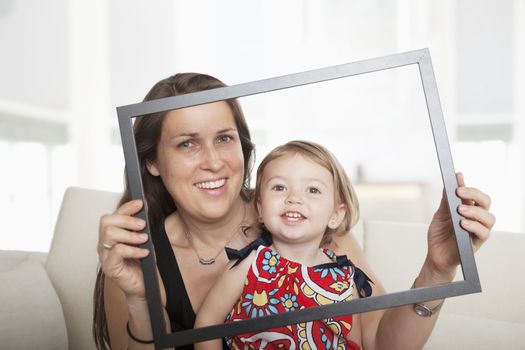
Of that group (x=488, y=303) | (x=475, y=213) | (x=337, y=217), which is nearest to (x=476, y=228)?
(x=475, y=213)

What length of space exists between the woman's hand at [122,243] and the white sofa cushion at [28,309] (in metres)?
0.58

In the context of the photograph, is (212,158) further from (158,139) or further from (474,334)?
(474,334)

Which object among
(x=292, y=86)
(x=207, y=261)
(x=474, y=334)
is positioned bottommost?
(x=474, y=334)

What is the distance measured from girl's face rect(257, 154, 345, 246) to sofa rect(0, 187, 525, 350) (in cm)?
17

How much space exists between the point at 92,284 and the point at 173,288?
74cm

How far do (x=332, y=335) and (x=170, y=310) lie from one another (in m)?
0.35

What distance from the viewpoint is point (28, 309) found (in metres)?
1.66

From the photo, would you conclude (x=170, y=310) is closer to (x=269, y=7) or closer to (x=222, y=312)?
(x=222, y=312)

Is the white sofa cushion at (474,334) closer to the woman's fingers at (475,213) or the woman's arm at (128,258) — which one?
the woman's fingers at (475,213)

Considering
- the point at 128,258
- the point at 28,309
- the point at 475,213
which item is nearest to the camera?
the point at 475,213

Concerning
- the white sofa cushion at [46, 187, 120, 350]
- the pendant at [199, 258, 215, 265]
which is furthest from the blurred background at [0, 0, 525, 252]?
the pendant at [199, 258, 215, 265]

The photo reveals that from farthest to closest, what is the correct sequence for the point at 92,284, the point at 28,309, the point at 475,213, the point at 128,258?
the point at 92,284 < the point at 28,309 < the point at 128,258 < the point at 475,213

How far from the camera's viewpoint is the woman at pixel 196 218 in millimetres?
1151

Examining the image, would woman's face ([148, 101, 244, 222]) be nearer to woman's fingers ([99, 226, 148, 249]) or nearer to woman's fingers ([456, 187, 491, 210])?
woman's fingers ([99, 226, 148, 249])
